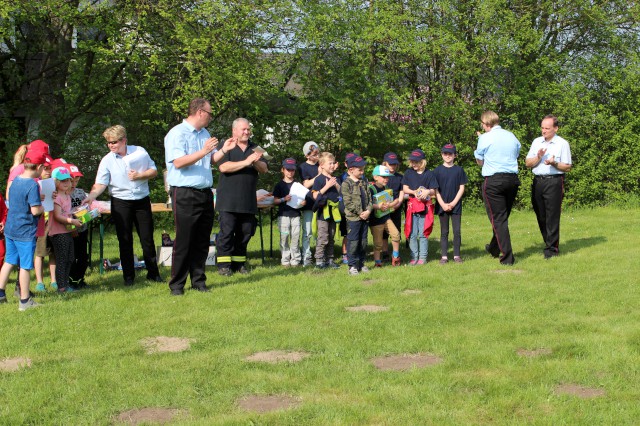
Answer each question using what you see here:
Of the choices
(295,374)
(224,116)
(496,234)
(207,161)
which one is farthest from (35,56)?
(295,374)

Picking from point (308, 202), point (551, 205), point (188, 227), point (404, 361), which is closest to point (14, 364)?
point (188, 227)

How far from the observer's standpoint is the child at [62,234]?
348 inches

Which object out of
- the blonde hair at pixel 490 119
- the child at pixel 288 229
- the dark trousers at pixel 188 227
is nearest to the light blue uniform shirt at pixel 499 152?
the blonde hair at pixel 490 119

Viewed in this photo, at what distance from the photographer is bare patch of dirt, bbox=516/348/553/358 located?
225 inches

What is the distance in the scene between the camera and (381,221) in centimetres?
1059

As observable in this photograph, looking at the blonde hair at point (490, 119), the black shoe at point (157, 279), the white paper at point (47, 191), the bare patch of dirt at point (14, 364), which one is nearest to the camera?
the bare patch of dirt at point (14, 364)

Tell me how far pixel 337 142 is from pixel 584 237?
19.7 ft

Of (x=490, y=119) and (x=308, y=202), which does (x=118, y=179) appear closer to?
(x=308, y=202)

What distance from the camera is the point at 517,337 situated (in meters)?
6.21

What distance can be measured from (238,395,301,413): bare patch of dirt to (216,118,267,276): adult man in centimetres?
473

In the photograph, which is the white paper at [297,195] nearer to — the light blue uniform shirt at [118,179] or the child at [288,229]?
the child at [288,229]

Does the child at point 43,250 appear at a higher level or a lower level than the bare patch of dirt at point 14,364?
higher

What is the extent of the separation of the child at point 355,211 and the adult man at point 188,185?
2081 millimetres

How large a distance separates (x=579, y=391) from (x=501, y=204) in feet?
17.9
